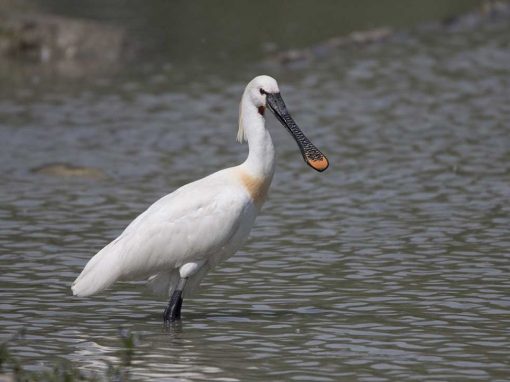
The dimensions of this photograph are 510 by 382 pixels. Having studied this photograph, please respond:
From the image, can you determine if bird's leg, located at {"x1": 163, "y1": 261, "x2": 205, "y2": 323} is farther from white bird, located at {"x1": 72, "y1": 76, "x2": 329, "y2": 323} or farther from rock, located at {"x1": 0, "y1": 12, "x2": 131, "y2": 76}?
rock, located at {"x1": 0, "y1": 12, "x2": 131, "y2": 76}

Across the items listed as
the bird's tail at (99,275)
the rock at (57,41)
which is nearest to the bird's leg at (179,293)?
the bird's tail at (99,275)

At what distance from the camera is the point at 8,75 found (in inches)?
933

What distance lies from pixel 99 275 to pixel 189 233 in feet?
2.32

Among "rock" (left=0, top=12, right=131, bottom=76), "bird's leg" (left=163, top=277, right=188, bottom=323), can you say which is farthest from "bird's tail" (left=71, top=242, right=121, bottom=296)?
"rock" (left=0, top=12, right=131, bottom=76)

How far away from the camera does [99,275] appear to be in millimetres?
9930

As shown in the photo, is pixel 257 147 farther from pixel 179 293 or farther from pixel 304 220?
pixel 304 220

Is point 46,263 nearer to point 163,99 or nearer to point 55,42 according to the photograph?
point 163,99

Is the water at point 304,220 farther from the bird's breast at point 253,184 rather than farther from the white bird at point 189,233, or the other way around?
the bird's breast at point 253,184

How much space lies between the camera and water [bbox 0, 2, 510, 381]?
368 inches

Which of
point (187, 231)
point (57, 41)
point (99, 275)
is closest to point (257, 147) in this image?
point (187, 231)

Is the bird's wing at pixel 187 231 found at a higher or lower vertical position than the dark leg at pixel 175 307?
higher

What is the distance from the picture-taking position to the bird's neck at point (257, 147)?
10219 mm

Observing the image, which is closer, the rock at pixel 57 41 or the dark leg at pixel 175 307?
the dark leg at pixel 175 307

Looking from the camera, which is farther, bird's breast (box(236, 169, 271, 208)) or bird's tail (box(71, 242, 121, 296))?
bird's breast (box(236, 169, 271, 208))
